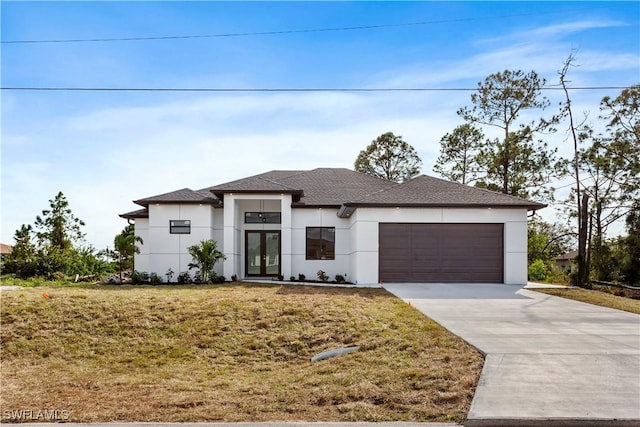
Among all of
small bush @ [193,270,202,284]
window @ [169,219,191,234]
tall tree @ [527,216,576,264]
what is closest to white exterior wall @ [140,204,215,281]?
window @ [169,219,191,234]

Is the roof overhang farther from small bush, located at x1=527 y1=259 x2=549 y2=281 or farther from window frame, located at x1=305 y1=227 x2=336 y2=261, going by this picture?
small bush, located at x1=527 y1=259 x2=549 y2=281

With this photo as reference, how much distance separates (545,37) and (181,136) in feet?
37.5

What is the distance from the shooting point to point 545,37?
15031mm

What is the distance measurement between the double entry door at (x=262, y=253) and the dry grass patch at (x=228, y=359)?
349 inches

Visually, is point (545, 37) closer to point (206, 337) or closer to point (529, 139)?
point (206, 337)

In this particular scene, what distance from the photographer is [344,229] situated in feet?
73.9

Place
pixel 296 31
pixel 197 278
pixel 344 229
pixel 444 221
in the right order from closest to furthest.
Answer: pixel 296 31, pixel 444 221, pixel 197 278, pixel 344 229

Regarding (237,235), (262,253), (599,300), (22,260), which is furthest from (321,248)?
(22,260)

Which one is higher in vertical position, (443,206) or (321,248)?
(443,206)

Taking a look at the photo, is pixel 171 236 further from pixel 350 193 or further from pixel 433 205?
pixel 433 205

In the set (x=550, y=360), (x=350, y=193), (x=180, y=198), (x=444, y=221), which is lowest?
(x=550, y=360)

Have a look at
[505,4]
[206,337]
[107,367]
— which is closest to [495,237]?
[505,4]

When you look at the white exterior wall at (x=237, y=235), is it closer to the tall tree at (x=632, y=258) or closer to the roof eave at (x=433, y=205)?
the roof eave at (x=433, y=205)

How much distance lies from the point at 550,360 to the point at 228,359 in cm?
518
